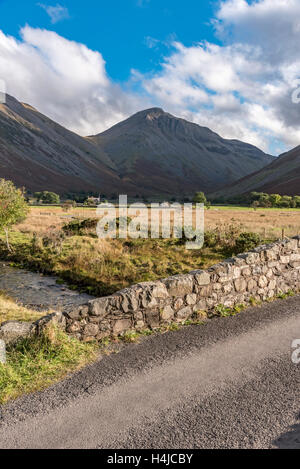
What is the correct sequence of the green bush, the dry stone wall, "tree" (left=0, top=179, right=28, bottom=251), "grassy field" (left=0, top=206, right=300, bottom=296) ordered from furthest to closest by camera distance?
"tree" (left=0, top=179, right=28, bottom=251) < the green bush < "grassy field" (left=0, top=206, right=300, bottom=296) < the dry stone wall

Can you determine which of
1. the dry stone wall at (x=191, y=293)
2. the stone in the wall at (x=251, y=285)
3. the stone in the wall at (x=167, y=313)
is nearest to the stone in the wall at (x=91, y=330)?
the dry stone wall at (x=191, y=293)

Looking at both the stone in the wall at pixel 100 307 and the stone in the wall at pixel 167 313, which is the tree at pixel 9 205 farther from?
the stone in the wall at pixel 167 313

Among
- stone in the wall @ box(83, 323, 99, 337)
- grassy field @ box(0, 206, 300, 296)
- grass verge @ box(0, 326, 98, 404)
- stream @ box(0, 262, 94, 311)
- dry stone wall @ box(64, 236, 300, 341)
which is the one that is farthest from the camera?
grassy field @ box(0, 206, 300, 296)

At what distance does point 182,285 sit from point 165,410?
387 centimetres

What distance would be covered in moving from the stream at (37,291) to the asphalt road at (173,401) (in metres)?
8.29

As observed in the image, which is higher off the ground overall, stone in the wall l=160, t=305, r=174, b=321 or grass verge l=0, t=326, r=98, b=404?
stone in the wall l=160, t=305, r=174, b=321

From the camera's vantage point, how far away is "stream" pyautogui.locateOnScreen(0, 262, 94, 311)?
51.9 feet

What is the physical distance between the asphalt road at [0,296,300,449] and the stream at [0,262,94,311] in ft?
27.2

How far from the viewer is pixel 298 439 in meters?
4.75

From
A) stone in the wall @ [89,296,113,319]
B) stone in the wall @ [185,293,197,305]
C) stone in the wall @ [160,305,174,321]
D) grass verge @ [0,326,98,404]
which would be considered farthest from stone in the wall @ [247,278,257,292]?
grass verge @ [0,326,98,404]

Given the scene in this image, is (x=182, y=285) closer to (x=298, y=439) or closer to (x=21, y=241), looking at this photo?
(x=298, y=439)

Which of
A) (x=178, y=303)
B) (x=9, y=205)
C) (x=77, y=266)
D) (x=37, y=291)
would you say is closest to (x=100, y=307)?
(x=178, y=303)

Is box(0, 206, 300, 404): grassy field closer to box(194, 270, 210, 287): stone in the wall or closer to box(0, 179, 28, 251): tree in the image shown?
box(194, 270, 210, 287): stone in the wall

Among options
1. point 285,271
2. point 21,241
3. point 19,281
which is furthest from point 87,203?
point 285,271
